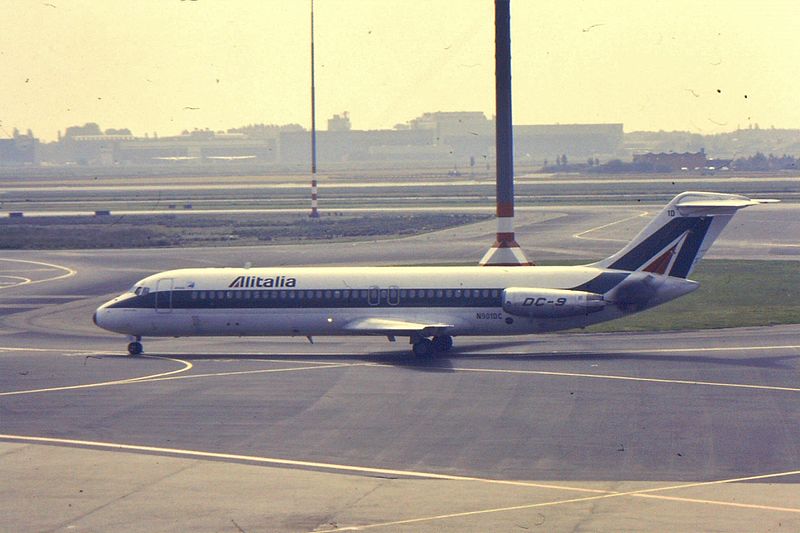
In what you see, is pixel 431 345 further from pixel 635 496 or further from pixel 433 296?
pixel 635 496

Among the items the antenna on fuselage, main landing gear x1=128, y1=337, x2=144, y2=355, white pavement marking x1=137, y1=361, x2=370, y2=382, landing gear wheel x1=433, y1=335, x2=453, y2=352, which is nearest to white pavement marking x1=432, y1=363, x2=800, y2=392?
landing gear wheel x1=433, y1=335, x2=453, y2=352

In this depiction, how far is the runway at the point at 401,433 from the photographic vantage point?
2280 centimetres

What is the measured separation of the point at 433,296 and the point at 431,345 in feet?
6.19

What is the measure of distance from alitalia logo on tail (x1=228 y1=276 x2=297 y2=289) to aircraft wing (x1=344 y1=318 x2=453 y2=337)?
3.04m

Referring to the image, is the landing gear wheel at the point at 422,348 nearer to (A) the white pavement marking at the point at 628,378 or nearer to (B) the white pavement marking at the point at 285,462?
(A) the white pavement marking at the point at 628,378

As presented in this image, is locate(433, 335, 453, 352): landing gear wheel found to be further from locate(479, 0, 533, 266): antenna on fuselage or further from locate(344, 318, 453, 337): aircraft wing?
locate(479, 0, 533, 266): antenna on fuselage

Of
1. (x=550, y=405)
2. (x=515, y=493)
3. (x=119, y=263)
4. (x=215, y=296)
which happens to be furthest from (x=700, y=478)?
(x=119, y=263)

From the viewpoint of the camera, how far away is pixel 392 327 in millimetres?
43562

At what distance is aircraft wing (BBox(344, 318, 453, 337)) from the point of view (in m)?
43.2

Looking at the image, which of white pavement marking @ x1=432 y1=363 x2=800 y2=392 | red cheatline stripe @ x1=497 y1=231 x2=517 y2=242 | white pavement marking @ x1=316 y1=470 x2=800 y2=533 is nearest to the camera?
white pavement marking @ x1=316 y1=470 x2=800 y2=533

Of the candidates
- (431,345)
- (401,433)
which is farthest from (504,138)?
(401,433)

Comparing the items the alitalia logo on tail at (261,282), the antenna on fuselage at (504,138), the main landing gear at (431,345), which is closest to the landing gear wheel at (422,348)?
the main landing gear at (431,345)

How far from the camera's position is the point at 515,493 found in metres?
24.3

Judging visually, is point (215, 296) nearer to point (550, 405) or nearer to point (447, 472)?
point (550, 405)
